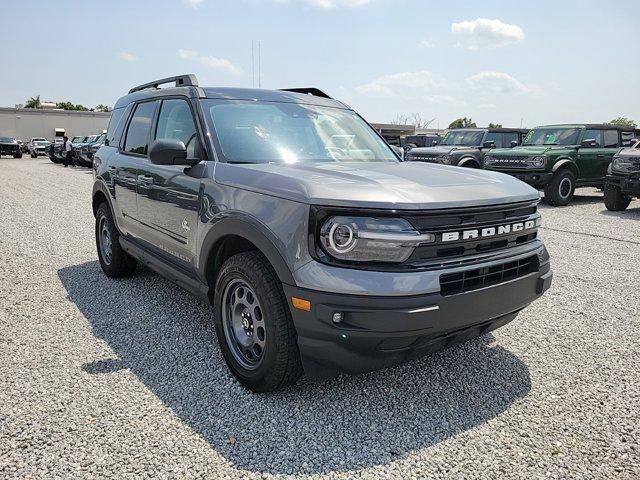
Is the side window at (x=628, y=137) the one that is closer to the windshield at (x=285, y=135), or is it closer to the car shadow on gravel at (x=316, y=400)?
the windshield at (x=285, y=135)

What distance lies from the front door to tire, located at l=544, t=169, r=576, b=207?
1014cm

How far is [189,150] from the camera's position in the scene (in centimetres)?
354

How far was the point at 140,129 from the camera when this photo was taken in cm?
455

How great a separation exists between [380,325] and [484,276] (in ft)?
2.30

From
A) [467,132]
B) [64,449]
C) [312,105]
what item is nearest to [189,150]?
[312,105]

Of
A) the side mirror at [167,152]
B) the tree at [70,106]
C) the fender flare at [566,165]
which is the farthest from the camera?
the tree at [70,106]

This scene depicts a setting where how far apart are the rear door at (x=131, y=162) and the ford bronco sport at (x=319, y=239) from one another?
44 cm

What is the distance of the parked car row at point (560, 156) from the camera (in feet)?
37.4

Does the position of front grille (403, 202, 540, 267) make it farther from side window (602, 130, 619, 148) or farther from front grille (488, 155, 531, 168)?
side window (602, 130, 619, 148)

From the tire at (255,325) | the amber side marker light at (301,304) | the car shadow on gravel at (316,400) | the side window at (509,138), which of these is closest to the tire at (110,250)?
the car shadow on gravel at (316,400)

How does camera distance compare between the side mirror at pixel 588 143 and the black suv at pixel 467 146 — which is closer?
the side mirror at pixel 588 143

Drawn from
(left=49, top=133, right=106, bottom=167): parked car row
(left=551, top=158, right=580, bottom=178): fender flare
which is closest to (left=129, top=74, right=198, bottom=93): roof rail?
(left=551, top=158, right=580, bottom=178): fender flare

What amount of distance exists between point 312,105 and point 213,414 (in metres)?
2.54

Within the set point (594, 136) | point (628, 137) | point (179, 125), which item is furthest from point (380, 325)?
point (628, 137)
